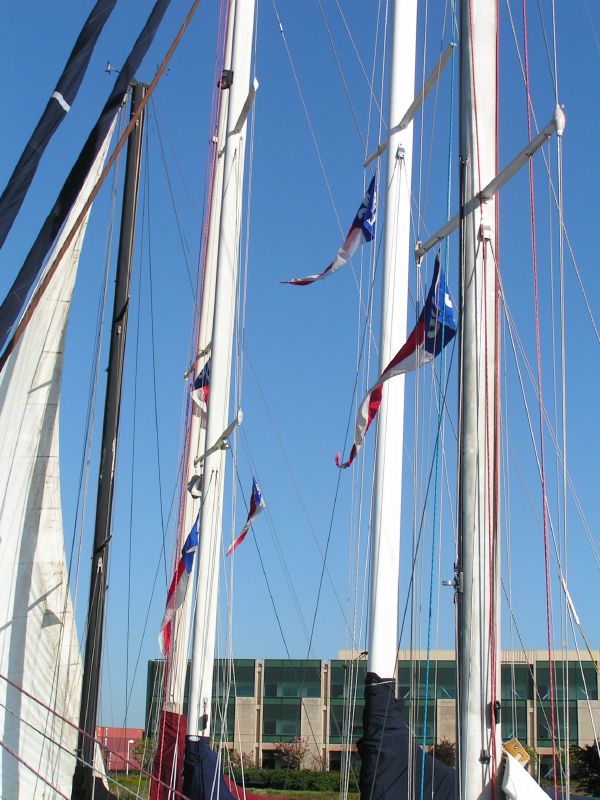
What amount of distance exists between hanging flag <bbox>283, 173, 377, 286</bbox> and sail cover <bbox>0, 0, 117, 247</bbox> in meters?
3.34

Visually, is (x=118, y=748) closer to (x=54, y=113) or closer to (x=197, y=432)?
(x=197, y=432)

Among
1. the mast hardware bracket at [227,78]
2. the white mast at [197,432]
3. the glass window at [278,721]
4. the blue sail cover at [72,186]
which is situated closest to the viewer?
the blue sail cover at [72,186]

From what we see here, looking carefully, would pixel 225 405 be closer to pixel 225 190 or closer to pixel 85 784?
pixel 225 190

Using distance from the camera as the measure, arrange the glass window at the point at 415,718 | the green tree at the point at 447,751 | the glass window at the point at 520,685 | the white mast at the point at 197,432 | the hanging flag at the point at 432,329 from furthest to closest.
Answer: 1. the glass window at the point at 520,685
2. the green tree at the point at 447,751
3. the white mast at the point at 197,432
4. the hanging flag at the point at 432,329
5. the glass window at the point at 415,718

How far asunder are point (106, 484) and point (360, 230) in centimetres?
447

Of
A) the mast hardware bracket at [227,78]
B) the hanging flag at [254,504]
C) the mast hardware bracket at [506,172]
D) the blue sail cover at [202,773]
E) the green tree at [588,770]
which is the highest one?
the mast hardware bracket at [227,78]

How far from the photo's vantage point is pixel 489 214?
7.64 meters

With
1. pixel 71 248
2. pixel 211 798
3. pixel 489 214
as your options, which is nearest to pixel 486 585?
pixel 489 214

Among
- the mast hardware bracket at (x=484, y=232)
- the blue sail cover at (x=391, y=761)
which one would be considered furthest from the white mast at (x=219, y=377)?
the mast hardware bracket at (x=484, y=232)

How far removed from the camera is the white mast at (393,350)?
9.05m

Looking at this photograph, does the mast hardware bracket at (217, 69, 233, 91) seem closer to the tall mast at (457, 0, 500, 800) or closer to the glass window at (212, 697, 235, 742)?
the tall mast at (457, 0, 500, 800)

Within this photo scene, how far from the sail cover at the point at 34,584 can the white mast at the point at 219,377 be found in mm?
1490

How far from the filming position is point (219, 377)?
13.2m

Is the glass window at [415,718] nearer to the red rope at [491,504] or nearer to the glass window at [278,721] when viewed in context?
the red rope at [491,504]
